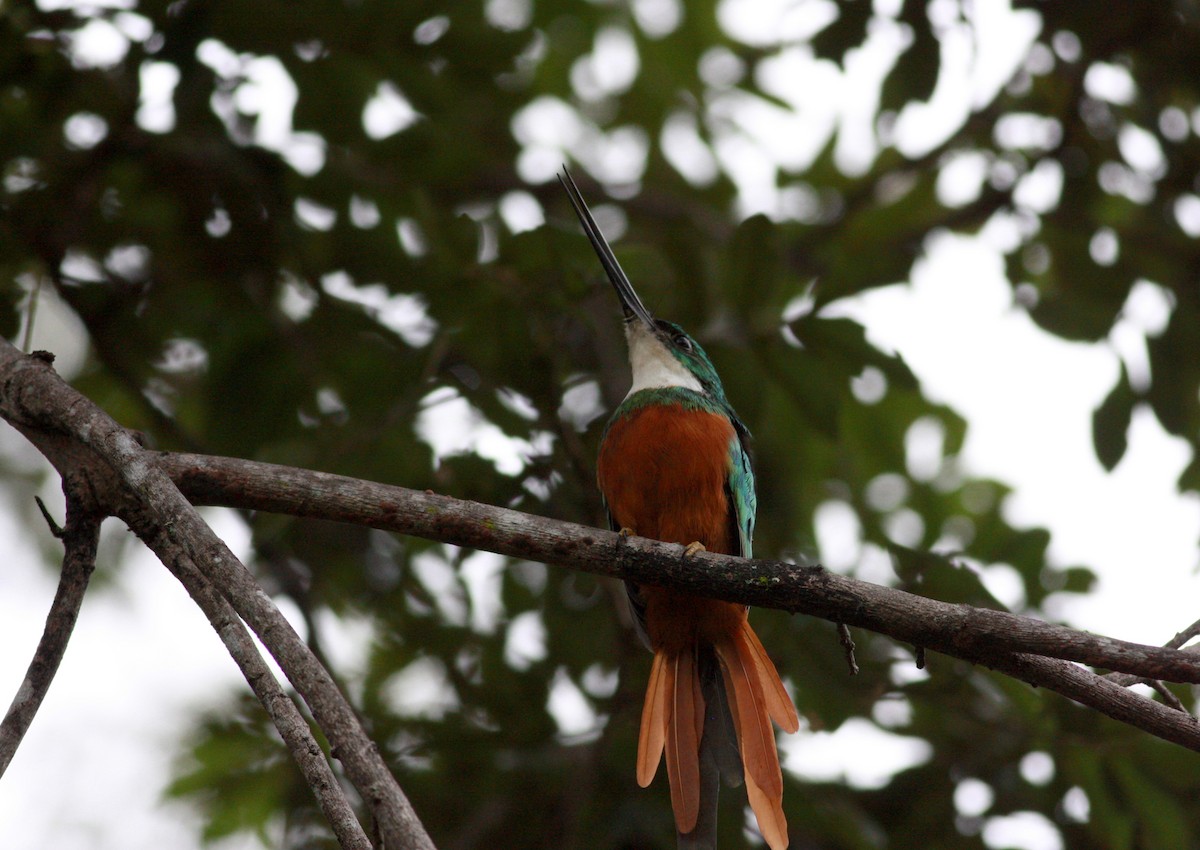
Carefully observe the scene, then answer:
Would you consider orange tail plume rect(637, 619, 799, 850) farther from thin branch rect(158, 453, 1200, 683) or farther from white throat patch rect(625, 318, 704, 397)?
white throat patch rect(625, 318, 704, 397)

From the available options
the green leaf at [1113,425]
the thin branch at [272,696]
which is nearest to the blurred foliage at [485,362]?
the green leaf at [1113,425]

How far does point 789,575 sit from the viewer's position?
6.74ft

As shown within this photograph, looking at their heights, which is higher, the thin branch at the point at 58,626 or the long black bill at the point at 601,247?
the thin branch at the point at 58,626

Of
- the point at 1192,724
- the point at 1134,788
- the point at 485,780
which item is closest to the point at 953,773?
the point at 1134,788

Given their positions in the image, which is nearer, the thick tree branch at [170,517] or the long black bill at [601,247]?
the thick tree branch at [170,517]

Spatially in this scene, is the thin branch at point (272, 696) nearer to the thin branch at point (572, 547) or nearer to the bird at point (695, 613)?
the thin branch at point (572, 547)

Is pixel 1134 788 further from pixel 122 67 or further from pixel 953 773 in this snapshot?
pixel 122 67

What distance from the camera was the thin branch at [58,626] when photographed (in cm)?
174

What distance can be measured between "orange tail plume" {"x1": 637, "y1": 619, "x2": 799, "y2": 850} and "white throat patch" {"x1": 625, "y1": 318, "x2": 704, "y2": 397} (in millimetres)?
974

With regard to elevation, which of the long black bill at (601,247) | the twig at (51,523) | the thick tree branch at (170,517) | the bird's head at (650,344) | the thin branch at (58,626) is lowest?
the bird's head at (650,344)

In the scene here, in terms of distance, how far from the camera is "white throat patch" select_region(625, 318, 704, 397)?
3.86m

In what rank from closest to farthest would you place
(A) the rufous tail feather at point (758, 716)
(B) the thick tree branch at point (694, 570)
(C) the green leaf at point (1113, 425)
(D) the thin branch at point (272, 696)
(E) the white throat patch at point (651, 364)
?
(D) the thin branch at point (272, 696) → (B) the thick tree branch at point (694, 570) → (A) the rufous tail feather at point (758, 716) → (C) the green leaf at point (1113, 425) → (E) the white throat patch at point (651, 364)

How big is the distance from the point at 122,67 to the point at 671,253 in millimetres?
1947

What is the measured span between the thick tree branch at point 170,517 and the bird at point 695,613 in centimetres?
138
